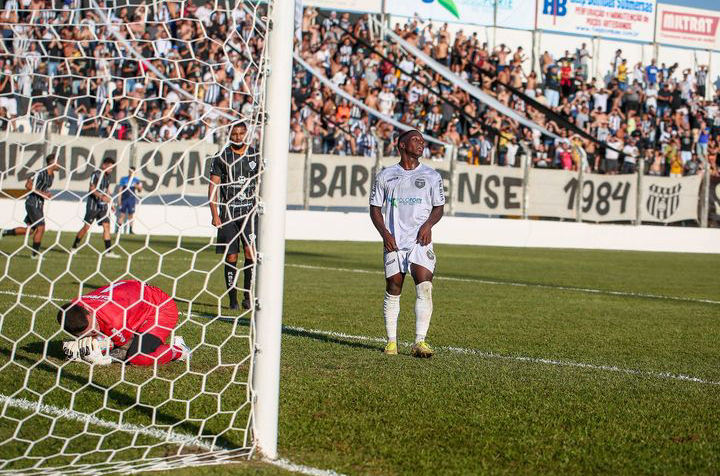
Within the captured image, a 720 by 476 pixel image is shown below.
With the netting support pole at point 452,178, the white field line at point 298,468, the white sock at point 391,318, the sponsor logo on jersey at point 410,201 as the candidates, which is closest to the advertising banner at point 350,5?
the netting support pole at point 452,178

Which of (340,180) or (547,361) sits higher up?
(340,180)

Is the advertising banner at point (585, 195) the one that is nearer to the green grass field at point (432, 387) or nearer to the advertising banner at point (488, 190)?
the advertising banner at point (488, 190)

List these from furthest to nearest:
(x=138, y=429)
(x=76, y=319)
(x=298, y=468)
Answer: (x=76, y=319) < (x=138, y=429) < (x=298, y=468)

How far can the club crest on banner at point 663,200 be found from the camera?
2795cm

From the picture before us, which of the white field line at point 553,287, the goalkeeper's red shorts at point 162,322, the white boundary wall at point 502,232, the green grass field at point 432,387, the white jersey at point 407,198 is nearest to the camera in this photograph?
the green grass field at point 432,387

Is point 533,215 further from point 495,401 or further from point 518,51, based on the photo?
point 495,401

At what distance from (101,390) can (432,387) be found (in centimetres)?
194

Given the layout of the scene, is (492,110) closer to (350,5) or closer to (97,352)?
(350,5)

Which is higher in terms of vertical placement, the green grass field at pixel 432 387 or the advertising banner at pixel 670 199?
the advertising banner at pixel 670 199

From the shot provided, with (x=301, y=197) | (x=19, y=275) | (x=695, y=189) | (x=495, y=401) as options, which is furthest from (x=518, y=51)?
(x=495, y=401)

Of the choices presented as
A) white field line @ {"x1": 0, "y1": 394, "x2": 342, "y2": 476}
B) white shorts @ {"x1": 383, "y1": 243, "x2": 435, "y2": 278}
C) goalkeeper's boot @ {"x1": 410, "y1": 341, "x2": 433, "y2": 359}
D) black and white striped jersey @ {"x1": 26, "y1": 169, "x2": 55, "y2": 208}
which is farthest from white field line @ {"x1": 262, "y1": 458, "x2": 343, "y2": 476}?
black and white striped jersey @ {"x1": 26, "y1": 169, "x2": 55, "y2": 208}

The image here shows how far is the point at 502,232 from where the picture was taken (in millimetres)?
26500

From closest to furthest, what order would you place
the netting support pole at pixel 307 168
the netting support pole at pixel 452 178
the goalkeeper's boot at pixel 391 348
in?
1. the goalkeeper's boot at pixel 391 348
2. the netting support pole at pixel 307 168
3. the netting support pole at pixel 452 178

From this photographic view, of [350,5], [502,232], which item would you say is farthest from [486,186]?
[350,5]
